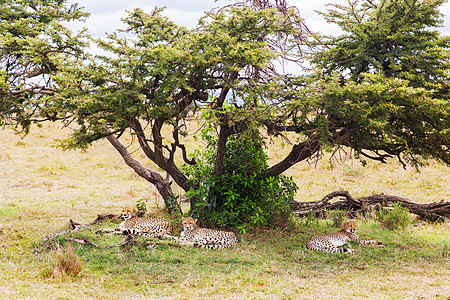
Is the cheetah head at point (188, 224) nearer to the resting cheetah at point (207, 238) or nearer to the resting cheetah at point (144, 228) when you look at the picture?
the resting cheetah at point (207, 238)

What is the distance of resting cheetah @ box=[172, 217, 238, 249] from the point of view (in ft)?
26.9

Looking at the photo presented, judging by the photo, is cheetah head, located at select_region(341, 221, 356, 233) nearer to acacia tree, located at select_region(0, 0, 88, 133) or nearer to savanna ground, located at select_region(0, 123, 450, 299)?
savanna ground, located at select_region(0, 123, 450, 299)

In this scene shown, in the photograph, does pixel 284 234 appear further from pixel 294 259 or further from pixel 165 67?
pixel 165 67

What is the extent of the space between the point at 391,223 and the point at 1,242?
8.16 m


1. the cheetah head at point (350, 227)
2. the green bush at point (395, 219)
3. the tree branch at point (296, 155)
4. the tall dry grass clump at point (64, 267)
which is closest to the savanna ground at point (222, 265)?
the tall dry grass clump at point (64, 267)

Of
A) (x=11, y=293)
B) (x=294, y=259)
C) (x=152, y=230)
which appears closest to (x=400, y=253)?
(x=294, y=259)

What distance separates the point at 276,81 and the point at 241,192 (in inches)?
99.9

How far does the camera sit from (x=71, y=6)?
40.1 ft

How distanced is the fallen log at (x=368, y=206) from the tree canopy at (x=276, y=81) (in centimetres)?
286

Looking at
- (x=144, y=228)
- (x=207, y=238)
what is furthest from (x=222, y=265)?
(x=144, y=228)

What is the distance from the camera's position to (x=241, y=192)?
30.9 ft

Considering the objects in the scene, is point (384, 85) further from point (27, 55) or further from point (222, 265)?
point (27, 55)

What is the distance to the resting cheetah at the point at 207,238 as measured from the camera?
820cm

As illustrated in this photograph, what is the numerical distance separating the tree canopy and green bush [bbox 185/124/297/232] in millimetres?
148
